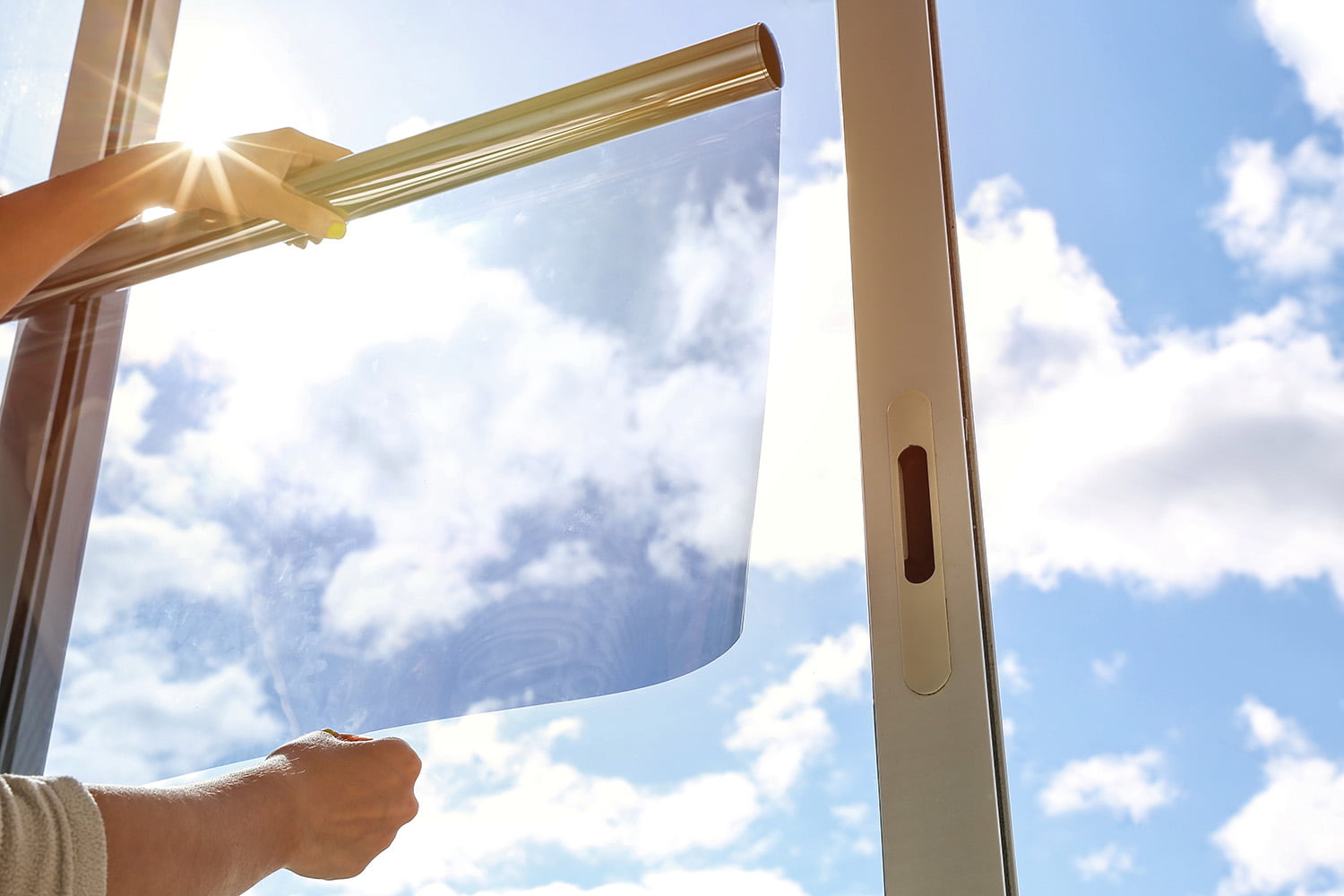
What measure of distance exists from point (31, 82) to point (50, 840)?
1153mm

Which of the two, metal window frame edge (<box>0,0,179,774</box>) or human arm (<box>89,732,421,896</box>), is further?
metal window frame edge (<box>0,0,179,774</box>)

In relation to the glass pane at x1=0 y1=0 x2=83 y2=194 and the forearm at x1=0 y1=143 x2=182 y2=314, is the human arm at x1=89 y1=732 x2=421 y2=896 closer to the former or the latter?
the forearm at x1=0 y1=143 x2=182 y2=314

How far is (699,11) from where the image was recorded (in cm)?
99

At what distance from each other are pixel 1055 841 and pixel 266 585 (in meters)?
0.69

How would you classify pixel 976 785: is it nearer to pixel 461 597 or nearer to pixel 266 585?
pixel 461 597

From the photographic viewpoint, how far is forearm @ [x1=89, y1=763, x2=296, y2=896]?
517mm

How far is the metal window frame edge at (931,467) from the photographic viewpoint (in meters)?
0.71

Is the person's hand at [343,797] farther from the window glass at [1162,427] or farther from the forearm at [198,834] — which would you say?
the window glass at [1162,427]

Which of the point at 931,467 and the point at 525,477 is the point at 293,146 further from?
the point at 931,467

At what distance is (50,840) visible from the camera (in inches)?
18.9

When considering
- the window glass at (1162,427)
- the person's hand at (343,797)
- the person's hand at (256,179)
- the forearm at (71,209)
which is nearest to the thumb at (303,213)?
the person's hand at (256,179)

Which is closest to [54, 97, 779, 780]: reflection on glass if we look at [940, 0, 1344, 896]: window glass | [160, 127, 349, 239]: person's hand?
[160, 127, 349, 239]: person's hand

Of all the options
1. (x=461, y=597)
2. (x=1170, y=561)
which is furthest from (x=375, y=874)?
(x=1170, y=561)

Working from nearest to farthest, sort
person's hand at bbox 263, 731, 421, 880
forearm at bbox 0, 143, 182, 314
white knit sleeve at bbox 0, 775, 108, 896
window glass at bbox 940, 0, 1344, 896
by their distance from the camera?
white knit sleeve at bbox 0, 775, 108, 896
person's hand at bbox 263, 731, 421, 880
window glass at bbox 940, 0, 1344, 896
forearm at bbox 0, 143, 182, 314
